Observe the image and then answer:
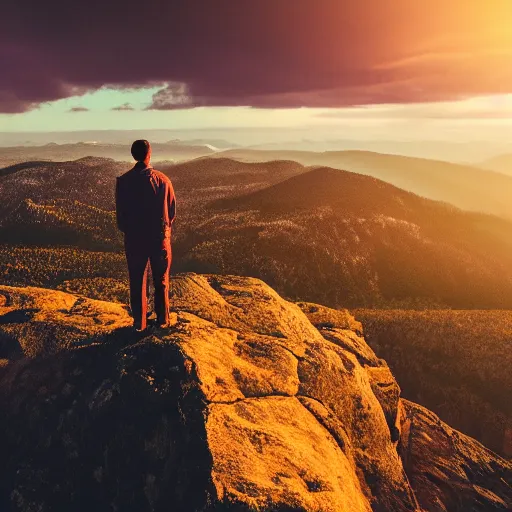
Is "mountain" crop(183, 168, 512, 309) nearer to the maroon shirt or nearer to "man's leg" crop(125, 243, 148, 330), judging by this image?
"man's leg" crop(125, 243, 148, 330)

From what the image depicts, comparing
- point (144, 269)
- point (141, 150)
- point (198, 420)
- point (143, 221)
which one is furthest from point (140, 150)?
point (198, 420)

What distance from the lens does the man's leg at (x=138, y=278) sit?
9617 mm

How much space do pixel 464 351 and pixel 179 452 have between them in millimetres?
28644

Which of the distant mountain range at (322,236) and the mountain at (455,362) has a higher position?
the distant mountain range at (322,236)

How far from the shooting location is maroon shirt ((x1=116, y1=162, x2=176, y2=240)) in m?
9.33

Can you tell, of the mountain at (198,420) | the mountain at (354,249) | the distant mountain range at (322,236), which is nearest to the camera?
the mountain at (198,420)

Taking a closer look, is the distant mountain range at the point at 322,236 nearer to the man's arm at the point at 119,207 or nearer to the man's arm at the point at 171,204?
the man's arm at the point at 171,204

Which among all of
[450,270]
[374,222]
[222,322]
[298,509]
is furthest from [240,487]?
[374,222]

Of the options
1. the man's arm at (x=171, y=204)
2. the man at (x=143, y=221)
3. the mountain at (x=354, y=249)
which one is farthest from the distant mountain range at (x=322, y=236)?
the man at (x=143, y=221)

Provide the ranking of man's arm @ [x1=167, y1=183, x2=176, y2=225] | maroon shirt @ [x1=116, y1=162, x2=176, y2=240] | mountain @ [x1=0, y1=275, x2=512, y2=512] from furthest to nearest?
man's arm @ [x1=167, y1=183, x2=176, y2=225], maroon shirt @ [x1=116, y1=162, x2=176, y2=240], mountain @ [x1=0, y1=275, x2=512, y2=512]

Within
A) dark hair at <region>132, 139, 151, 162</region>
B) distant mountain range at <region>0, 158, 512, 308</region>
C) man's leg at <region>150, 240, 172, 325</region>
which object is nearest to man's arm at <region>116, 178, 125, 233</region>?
dark hair at <region>132, 139, 151, 162</region>

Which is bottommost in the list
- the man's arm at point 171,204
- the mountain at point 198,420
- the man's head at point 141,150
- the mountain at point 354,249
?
the mountain at point 354,249

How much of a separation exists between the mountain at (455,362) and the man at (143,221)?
2127 centimetres

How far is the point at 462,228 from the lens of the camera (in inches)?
2566
